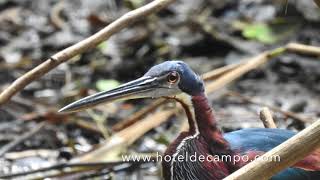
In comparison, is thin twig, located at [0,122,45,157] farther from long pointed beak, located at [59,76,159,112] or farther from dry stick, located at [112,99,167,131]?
long pointed beak, located at [59,76,159,112]

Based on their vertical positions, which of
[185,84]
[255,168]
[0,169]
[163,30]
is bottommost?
[255,168]

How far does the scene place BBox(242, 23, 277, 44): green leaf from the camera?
434cm

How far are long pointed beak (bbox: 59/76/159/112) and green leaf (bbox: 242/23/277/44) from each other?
235cm

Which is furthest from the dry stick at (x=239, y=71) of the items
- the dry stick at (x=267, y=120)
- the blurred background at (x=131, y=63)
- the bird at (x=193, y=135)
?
the bird at (x=193, y=135)

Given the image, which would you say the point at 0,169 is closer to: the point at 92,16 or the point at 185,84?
the point at 185,84

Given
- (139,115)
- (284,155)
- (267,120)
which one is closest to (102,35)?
(267,120)

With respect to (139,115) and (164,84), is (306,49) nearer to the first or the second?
(139,115)

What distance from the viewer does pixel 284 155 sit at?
168 cm

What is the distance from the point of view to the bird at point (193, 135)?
80.7 inches

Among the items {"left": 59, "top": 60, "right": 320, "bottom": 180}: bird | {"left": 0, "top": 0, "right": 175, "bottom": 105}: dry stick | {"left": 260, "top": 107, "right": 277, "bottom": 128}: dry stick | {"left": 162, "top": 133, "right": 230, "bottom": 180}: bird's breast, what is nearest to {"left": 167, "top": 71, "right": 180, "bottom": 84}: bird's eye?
{"left": 59, "top": 60, "right": 320, "bottom": 180}: bird

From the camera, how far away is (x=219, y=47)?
173 inches

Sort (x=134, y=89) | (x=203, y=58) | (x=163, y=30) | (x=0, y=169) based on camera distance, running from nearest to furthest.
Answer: (x=134, y=89), (x=0, y=169), (x=203, y=58), (x=163, y=30)

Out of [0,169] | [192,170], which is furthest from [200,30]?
[192,170]

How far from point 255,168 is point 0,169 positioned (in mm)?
1627
